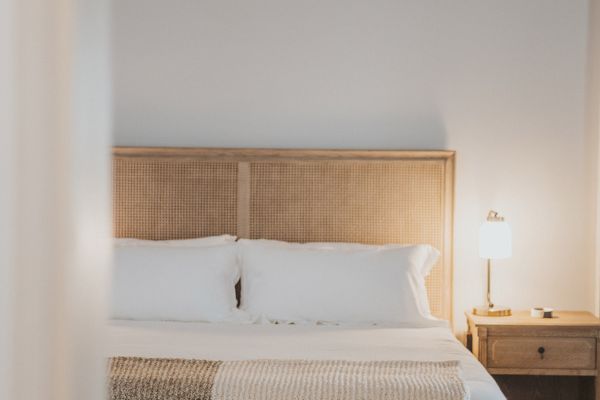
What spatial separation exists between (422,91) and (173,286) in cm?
155

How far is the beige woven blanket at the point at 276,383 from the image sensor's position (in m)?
2.45

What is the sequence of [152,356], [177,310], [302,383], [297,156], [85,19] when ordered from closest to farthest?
[85,19] → [302,383] → [152,356] → [177,310] → [297,156]

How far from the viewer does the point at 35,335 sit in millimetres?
918

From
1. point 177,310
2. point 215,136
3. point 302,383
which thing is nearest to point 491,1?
point 215,136

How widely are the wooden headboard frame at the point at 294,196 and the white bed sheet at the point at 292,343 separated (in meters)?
0.61

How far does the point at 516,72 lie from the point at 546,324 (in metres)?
1.26

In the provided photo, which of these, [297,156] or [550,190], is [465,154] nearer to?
[550,190]

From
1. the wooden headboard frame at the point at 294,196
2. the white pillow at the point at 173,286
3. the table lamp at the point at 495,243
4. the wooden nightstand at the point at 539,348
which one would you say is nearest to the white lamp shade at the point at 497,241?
the table lamp at the point at 495,243

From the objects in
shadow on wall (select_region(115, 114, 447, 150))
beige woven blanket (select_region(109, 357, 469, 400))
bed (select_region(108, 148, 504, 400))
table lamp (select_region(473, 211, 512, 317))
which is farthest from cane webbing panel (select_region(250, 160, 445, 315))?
beige woven blanket (select_region(109, 357, 469, 400))

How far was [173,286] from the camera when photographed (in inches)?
142

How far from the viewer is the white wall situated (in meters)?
4.07

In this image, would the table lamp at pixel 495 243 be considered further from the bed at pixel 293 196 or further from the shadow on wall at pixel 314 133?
the shadow on wall at pixel 314 133

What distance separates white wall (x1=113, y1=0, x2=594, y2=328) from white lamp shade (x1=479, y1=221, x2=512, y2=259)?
235mm

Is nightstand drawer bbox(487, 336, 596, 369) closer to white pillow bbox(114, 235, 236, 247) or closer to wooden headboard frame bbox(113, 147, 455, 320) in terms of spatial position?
wooden headboard frame bbox(113, 147, 455, 320)
